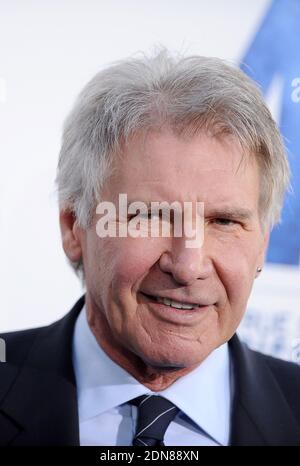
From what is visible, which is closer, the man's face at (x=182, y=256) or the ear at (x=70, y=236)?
the man's face at (x=182, y=256)

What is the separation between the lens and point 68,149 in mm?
1357

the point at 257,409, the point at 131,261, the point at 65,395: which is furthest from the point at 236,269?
the point at 65,395

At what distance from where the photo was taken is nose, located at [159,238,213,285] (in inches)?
44.9

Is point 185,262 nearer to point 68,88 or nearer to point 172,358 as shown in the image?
point 172,358

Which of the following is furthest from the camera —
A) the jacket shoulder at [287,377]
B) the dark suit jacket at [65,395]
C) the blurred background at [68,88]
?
the blurred background at [68,88]

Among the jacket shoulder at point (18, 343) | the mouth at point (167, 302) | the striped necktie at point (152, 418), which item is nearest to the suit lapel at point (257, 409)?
the striped necktie at point (152, 418)

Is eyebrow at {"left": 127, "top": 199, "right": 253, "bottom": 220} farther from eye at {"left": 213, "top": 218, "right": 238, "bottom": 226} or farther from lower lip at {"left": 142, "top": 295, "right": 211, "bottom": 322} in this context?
lower lip at {"left": 142, "top": 295, "right": 211, "bottom": 322}

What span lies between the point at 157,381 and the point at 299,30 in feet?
3.65

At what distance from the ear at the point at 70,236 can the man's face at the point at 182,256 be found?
0.12 metres

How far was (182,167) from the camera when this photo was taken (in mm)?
1158

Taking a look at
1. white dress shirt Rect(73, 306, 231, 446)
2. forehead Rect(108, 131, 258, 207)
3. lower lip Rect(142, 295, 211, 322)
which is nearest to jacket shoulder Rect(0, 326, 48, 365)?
white dress shirt Rect(73, 306, 231, 446)

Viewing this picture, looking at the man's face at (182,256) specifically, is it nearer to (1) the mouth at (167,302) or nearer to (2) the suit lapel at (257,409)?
(1) the mouth at (167,302)

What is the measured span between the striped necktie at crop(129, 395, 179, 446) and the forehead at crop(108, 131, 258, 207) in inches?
16.7

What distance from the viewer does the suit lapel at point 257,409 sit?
1267mm
